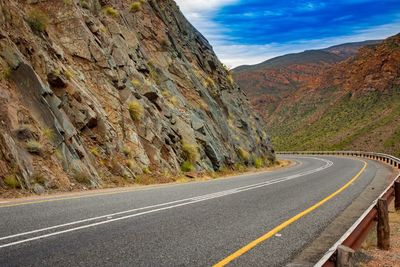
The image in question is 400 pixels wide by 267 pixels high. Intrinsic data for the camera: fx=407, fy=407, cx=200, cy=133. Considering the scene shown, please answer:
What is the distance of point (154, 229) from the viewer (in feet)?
23.9

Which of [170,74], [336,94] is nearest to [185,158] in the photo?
[170,74]

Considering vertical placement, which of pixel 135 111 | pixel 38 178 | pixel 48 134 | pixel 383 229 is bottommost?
pixel 383 229

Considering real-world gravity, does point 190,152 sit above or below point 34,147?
below

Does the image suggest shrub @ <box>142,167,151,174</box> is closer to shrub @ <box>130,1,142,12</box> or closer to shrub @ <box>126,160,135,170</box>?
shrub @ <box>126,160,135,170</box>

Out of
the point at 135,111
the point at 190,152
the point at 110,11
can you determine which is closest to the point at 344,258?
the point at 135,111

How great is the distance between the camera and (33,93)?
14.1 m

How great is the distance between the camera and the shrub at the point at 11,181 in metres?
11.1

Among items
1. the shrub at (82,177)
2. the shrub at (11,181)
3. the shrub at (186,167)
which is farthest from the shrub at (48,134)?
the shrub at (186,167)

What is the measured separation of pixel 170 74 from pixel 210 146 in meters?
7.06

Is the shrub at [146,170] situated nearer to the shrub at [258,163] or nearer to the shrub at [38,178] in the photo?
the shrub at [38,178]

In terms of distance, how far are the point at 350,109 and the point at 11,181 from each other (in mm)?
94124

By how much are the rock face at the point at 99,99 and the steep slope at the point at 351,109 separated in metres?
40.3

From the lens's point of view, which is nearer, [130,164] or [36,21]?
[130,164]

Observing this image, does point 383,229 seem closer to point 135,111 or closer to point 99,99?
point 99,99
